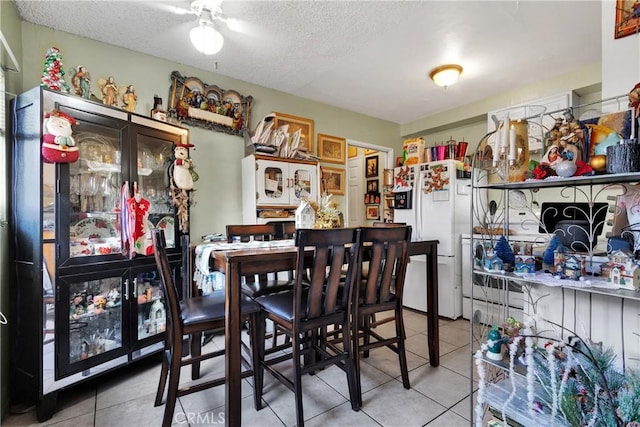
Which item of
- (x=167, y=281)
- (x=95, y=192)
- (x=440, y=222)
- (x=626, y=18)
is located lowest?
(x=167, y=281)

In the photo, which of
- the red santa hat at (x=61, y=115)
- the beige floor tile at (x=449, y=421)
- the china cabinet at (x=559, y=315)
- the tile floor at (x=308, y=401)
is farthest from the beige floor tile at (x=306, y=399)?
the red santa hat at (x=61, y=115)

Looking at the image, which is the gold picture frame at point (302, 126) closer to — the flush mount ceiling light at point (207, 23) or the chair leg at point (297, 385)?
the flush mount ceiling light at point (207, 23)

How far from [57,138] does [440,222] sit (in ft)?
11.1

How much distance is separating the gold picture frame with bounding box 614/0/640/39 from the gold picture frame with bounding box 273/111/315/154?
261cm

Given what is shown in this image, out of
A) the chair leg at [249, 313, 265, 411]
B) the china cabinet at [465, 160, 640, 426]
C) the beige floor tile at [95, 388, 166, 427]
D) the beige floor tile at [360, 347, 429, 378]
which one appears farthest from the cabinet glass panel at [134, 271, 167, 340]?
the china cabinet at [465, 160, 640, 426]

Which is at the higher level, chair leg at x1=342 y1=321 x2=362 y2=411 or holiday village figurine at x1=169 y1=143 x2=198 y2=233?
holiday village figurine at x1=169 y1=143 x2=198 y2=233

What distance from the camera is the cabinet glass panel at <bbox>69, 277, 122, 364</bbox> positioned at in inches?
73.4

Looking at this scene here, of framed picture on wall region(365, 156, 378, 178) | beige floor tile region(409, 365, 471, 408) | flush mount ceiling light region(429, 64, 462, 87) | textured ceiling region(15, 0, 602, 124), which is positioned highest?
textured ceiling region(15, 0, 602, 124)

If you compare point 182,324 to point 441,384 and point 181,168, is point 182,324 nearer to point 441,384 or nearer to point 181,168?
point 181,168

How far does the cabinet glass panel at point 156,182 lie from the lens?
229 cm

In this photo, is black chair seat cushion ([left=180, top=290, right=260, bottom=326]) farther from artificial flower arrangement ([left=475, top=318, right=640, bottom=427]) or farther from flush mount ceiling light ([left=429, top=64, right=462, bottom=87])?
flush mount ceiling light ([left=429, top=64, right=462, bottom=87])

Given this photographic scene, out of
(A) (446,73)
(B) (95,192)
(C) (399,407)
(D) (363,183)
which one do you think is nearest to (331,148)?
(D) (363,183)

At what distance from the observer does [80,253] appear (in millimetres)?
1869

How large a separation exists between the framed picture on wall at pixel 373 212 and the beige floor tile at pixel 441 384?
287cm
